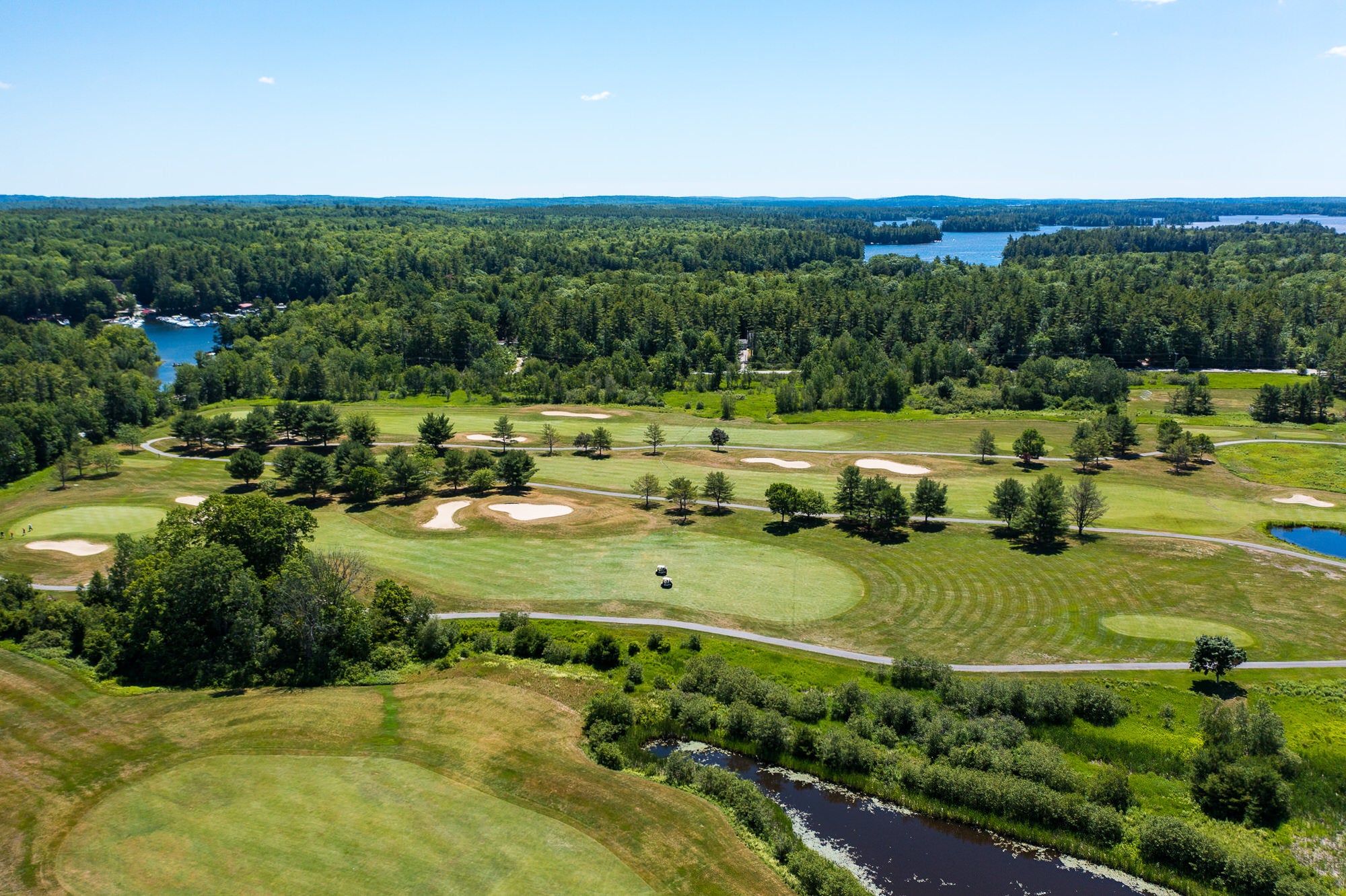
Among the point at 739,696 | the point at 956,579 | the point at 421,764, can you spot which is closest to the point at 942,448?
the point at 956,579

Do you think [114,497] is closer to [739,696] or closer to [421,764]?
[421,764]

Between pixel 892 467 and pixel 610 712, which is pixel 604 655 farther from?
pixel 892 467

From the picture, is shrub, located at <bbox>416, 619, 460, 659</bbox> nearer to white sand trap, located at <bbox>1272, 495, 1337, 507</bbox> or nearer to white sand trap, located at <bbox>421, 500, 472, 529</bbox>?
white sand trap, located at <bbox>421, 500, 472, 529</bbox>

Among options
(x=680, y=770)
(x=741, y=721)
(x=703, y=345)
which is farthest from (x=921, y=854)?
(x=703, y=345)

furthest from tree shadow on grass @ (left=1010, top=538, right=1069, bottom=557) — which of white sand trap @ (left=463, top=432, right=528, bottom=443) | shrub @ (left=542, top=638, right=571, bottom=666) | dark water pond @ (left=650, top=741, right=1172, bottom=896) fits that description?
white sand trap @ (left=463, top=432, right=528, bottom=443)

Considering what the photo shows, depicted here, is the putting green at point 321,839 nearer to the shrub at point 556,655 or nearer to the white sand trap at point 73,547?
the shrub at point 556,655
